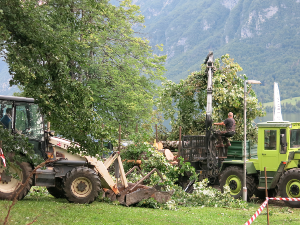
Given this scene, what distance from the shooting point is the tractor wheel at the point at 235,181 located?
47.8 feet

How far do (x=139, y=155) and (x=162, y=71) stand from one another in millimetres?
11399

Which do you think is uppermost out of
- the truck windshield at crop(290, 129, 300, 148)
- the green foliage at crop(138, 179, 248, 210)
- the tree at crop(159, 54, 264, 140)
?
the tree at crop(159, 54, 264, 140)

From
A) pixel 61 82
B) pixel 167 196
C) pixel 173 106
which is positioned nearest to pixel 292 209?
→ pixel 167 196

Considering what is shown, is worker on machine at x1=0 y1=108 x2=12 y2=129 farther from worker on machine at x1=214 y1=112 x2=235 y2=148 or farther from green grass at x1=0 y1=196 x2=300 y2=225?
Result: worker on machine at x1=214 y1=112 x2=235 y2=148

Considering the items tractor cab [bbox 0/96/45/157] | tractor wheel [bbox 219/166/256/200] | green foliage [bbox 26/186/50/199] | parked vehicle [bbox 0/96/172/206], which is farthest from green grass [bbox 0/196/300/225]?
tractor wheel [bbox 219/166/256/200]

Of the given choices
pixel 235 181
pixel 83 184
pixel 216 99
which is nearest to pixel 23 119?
pixel 83 184

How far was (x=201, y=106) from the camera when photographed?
22.3m

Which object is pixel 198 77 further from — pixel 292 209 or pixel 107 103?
pixel 292 209

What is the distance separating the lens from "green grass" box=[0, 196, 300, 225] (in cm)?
873

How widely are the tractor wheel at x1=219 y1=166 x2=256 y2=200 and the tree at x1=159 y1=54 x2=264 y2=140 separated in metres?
5.67

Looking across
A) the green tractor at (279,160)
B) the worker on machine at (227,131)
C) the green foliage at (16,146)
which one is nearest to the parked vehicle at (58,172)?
the green foliage at (16,146)

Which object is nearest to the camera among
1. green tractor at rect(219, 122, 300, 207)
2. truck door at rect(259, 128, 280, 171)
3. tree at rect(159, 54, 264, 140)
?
green tractor at rect(219, 122, 300, 207)

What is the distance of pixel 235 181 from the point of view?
15070mm

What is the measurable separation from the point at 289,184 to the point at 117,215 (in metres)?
6.58
